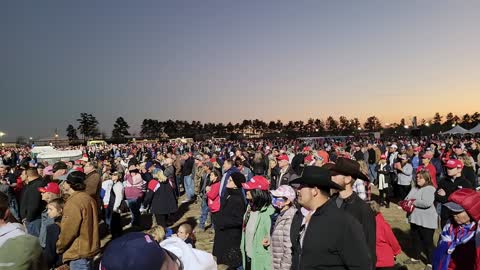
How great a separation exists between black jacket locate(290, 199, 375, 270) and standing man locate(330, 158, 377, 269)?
74 cm

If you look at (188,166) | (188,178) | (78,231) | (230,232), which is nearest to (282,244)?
(230,232)

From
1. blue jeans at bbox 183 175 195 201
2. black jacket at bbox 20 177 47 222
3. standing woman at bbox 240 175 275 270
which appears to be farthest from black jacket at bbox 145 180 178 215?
blue jeans at bbox 183 175 195 201

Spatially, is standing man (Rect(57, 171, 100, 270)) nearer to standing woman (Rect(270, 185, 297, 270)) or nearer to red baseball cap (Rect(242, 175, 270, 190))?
red baseball cap (Rect(242, 175, 270, 190))

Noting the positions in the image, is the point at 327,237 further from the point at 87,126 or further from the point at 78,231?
the point at 87,126

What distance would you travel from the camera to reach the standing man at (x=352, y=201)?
357cm

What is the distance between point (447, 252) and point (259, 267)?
2215 millimetres

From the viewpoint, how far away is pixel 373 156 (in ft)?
51.6

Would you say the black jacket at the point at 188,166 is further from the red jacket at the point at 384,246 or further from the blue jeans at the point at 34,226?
the red jacket at the point at 384,246

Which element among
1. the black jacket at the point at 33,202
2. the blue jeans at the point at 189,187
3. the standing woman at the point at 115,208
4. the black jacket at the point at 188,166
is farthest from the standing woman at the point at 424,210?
the blue jeans at the point at 189,187

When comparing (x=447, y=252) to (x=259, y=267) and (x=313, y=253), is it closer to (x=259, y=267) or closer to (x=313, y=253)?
(x=313, y=253)

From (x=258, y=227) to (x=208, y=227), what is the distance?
545 cm

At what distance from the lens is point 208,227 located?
32.8 ft

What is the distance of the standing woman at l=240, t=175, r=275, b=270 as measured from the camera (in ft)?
15.5

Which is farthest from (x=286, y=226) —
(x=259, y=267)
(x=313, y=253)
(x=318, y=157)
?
(x=318, y=157)
